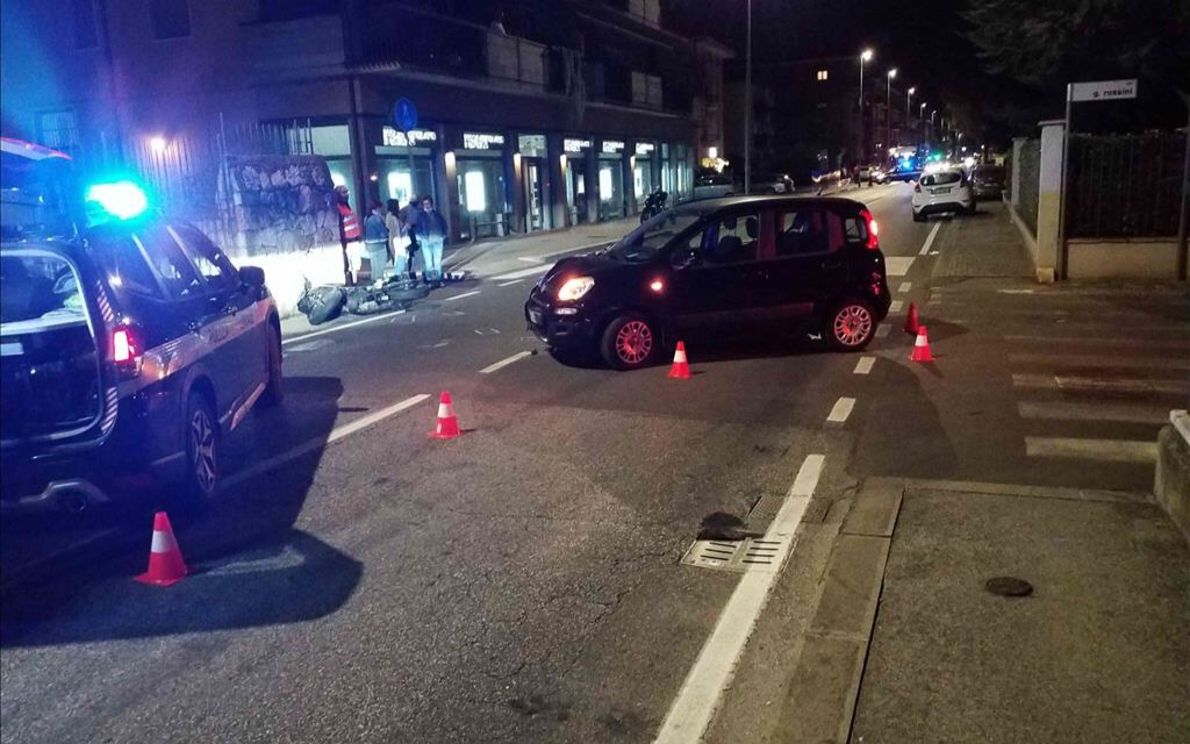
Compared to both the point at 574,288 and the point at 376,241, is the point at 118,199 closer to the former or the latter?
the point at 574,288

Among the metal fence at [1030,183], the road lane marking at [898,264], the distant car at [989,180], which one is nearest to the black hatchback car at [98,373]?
the road lane marking at [898,264]

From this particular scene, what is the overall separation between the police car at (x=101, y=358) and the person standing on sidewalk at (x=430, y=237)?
12144mm

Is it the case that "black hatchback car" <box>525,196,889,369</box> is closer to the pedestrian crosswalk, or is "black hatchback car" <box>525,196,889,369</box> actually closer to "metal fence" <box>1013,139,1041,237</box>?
the pedestrian crosswalk

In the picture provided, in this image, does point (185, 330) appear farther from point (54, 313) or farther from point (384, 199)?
point (384, 199)

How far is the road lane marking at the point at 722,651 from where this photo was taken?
390 cm

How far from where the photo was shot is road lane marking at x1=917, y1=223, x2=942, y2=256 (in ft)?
77.4

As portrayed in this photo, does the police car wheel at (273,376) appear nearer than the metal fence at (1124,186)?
Yes

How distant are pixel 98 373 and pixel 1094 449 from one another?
6.76 m

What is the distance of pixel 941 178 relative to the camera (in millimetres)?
33031

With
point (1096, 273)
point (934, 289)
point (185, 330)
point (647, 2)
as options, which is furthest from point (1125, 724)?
point (647, 2)

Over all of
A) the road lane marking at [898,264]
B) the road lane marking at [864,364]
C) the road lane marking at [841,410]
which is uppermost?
the road lane marking at [898,264]

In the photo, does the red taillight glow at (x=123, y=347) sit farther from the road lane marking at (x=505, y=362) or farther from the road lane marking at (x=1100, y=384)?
the road lane marking at (x=1100, y=384)

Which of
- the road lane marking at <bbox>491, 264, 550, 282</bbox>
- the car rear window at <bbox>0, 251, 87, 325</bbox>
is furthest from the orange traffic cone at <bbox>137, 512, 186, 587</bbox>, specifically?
the road lane marking at <bbox>491, 264, 550, 282</bbox>

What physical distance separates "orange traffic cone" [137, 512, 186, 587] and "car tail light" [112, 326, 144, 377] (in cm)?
84
